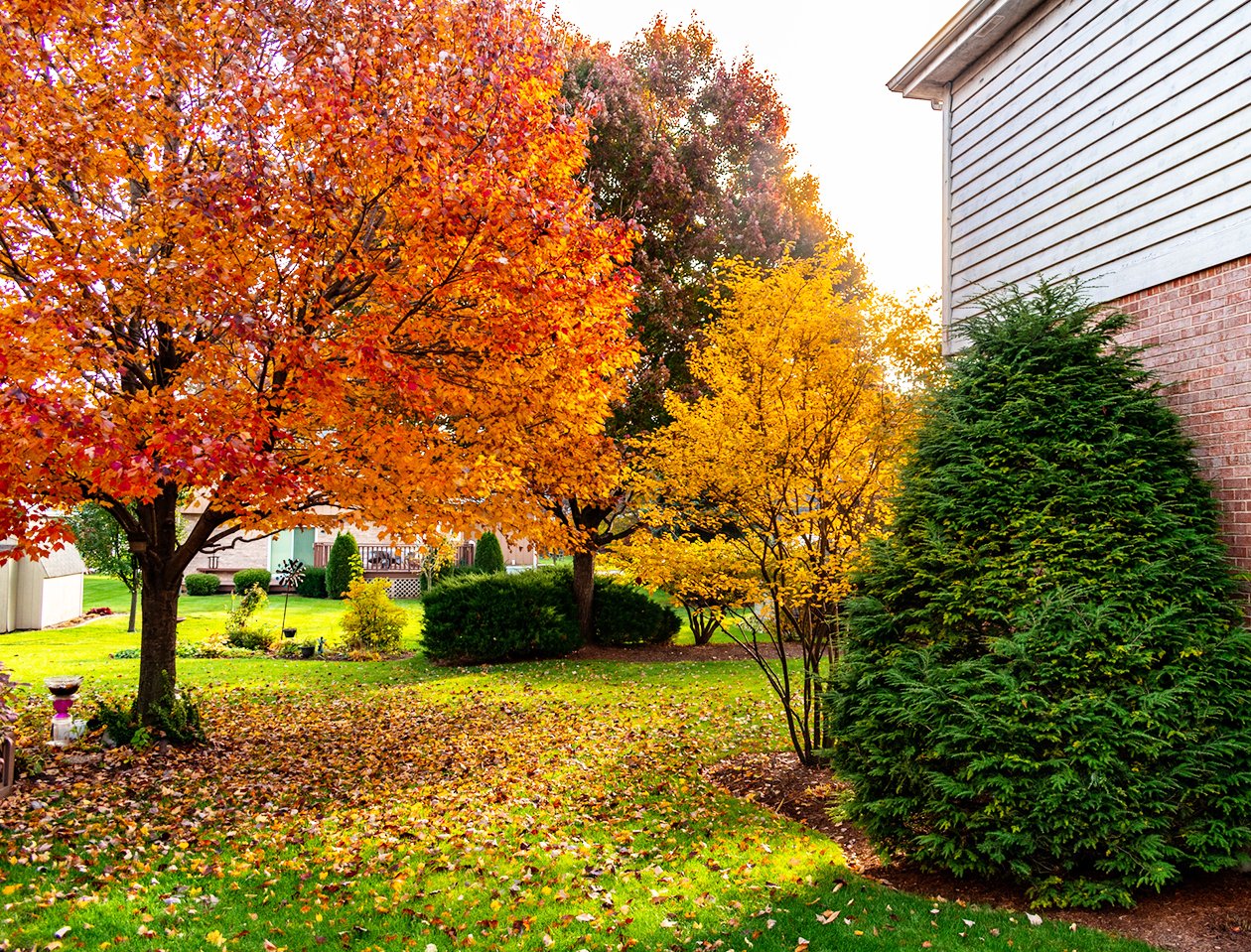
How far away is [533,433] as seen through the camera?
8844 millimetres

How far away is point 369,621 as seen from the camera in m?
16.3

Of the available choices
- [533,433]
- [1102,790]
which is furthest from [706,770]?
[1102,790]

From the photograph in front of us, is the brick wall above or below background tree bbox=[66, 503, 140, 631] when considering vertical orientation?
above

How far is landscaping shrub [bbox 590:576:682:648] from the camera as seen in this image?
16.7 m

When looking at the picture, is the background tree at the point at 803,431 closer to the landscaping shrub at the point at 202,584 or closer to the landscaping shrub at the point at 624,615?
the landscaping shrub at the point at 624,615

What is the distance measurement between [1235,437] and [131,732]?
915cm

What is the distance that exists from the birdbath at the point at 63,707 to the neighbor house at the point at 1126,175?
8373mm

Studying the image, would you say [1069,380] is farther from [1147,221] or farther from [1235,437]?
[1147,221]

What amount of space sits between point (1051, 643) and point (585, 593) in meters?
12.0

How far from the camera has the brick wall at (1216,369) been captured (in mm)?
5180

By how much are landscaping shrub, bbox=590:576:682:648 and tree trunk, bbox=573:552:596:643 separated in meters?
0.21

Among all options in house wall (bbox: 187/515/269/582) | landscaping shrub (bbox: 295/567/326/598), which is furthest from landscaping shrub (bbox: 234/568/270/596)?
house wall (bbox: 187/515/269/582)

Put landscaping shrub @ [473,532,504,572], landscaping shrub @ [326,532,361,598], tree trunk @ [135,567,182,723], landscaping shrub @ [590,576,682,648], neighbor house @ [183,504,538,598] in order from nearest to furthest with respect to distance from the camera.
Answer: tree trunk @ [135,567,182,723] < landscaping shrub @ [590,576,682,648] < landscaping shrub @ [473,532,504,572] < landscaping shrub @ [326,532,361,598] < neighbor house @ [183,504,538,598]

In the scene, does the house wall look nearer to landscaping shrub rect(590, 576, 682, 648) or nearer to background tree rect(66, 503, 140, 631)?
background tree rect(66, 503, 140, 631)
